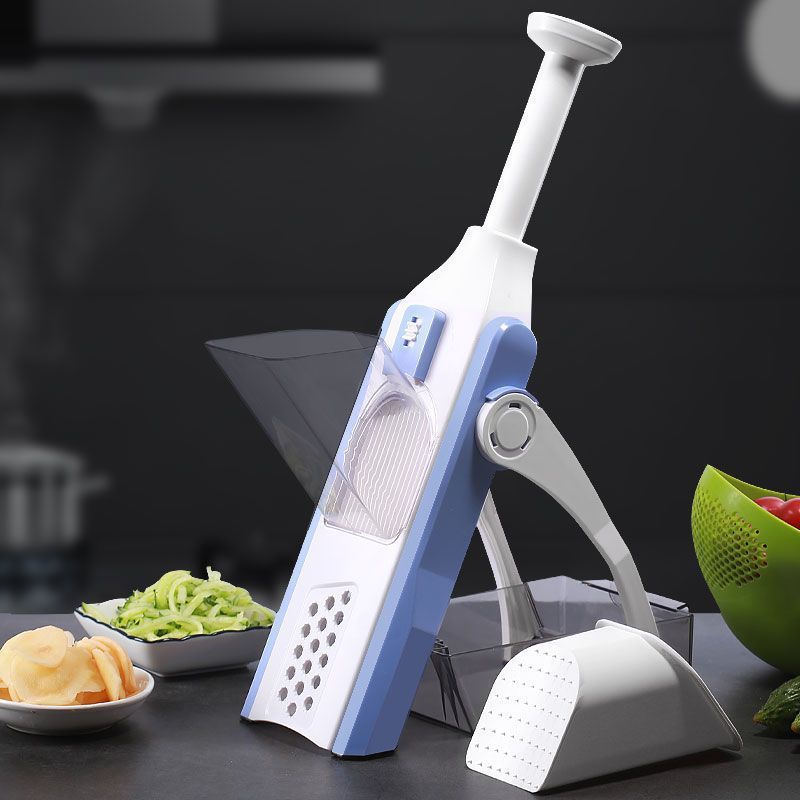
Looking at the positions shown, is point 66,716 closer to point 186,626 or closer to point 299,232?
point 186,626

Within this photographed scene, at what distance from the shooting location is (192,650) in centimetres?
135

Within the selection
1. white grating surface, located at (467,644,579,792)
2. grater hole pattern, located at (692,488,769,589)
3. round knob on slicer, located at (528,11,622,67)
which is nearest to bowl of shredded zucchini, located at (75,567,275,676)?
white grating surface, located at (467,644,579,792)

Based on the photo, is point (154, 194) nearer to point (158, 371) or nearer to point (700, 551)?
point (158, 371)

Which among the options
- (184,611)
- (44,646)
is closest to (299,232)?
(184,611)

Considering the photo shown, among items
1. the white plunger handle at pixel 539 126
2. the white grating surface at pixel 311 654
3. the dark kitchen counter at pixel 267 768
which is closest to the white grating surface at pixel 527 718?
the dark kitchen counter at pixel 267 768

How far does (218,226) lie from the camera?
3.02 metres

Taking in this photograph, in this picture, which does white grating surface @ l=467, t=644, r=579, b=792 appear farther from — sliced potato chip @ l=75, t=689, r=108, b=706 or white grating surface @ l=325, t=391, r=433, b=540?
sliced potato chip @ l=75, t=689, r=108, b=706

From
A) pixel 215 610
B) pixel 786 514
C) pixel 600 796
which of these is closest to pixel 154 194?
→ pixel 215 610

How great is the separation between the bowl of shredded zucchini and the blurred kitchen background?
1.57 metres

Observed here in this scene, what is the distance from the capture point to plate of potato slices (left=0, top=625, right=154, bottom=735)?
114 centimetres

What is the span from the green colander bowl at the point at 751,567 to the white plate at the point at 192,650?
0.46m

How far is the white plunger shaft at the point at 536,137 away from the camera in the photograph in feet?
4.13

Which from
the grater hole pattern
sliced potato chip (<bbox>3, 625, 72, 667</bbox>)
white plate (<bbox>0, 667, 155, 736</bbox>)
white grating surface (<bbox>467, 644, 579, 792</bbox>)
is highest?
the grater hole pattern

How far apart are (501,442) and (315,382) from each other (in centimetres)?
17
